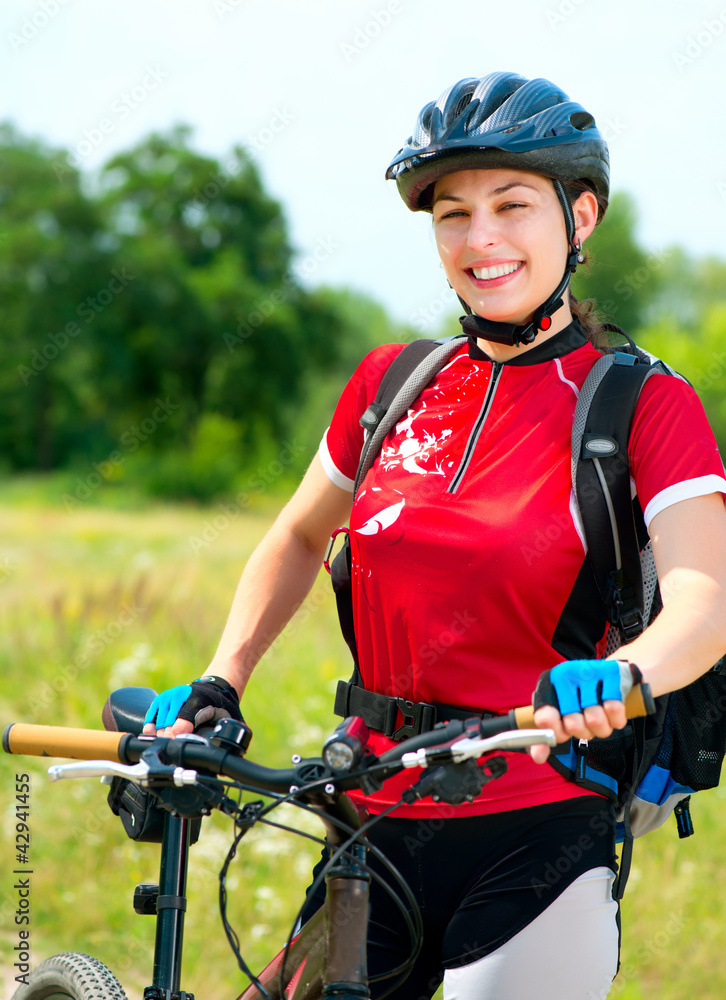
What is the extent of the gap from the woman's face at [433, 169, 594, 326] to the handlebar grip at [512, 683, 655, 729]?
1.01 m

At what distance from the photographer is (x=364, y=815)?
2.19 m

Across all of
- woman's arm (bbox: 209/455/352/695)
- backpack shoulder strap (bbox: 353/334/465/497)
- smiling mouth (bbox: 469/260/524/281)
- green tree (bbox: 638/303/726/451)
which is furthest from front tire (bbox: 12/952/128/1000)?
green tree (bbox: 638/303/726/451)

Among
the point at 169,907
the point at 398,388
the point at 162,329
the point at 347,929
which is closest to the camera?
the point at 347,929

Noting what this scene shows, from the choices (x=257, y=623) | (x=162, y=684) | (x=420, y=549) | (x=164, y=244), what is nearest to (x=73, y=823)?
(x=162, y=684)

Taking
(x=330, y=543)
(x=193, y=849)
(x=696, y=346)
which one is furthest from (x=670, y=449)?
(x=696, y=346)

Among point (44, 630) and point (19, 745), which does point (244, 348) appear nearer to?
point (44, 630)

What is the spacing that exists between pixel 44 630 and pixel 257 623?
6.17 meters

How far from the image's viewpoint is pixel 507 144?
2211 mm

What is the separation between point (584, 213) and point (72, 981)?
2179mm

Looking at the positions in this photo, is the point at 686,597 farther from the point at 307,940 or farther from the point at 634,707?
the point at 307,940

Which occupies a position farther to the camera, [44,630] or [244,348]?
[244,348]

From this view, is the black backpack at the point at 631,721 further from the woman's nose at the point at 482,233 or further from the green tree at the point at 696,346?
the green tree at the point at 696,346

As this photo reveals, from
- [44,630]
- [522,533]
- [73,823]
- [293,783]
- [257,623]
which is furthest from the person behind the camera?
[44,630]

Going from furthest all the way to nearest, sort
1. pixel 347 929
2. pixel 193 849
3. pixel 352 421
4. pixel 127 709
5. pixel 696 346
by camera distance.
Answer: pixel 696 346 < pixel 193 849 < pixel 352 421 < pixel 127 709 < pixel 347 929
